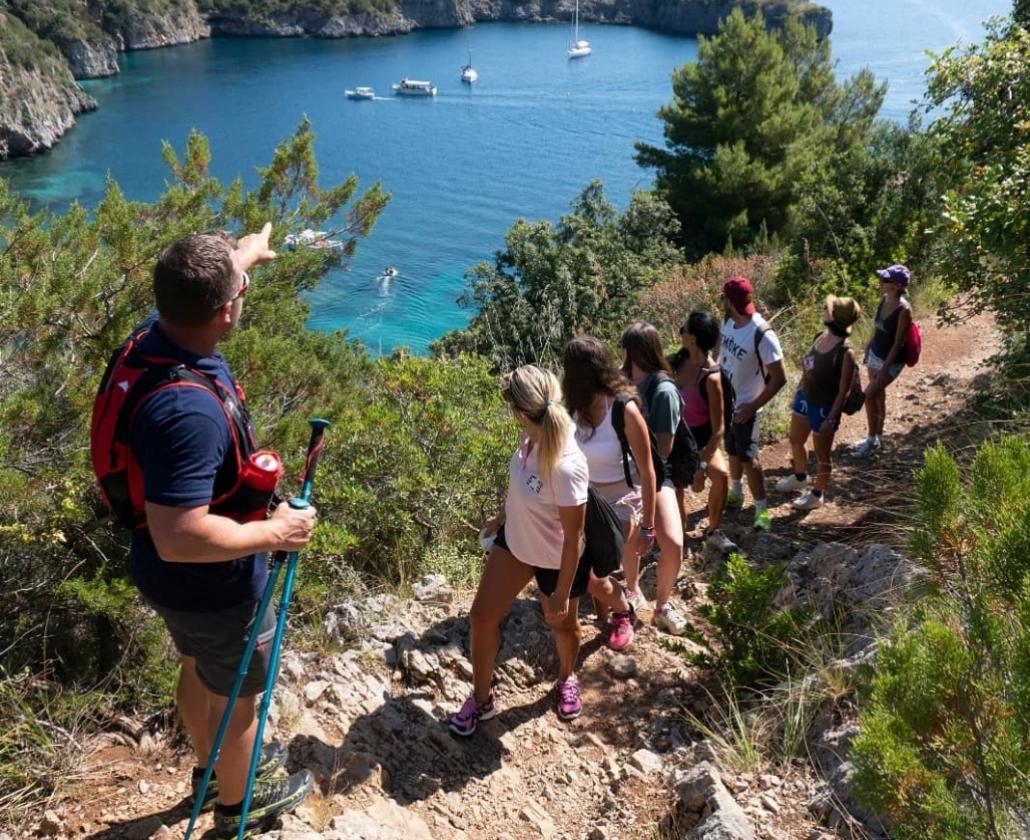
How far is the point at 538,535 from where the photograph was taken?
10.5 feet

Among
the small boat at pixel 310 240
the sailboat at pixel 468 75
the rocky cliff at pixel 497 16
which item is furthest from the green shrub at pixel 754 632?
the rocky cliff at pixel 497 16

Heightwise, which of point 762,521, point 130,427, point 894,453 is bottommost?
point 894,453

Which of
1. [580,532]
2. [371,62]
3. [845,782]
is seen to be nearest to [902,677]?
[845,782]

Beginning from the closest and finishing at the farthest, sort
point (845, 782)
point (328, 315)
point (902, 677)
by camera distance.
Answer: point (902, 677) → point (845, 782) → point (328, 315)

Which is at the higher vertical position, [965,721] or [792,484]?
[965,721]

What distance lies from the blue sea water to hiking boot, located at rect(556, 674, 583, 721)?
21469mm

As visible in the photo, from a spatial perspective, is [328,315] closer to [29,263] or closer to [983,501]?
[29,263]

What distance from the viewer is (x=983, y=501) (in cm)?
203

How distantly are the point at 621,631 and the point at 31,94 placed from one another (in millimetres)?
55836

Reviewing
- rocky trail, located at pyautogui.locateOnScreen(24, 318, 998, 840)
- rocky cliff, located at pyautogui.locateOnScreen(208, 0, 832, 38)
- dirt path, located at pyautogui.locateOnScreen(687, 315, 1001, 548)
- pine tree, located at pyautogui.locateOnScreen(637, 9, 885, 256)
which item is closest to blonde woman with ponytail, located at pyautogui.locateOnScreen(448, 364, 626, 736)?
rocky trail, located at pyautogui.locateOnScreen(24, 318, 998, 840)

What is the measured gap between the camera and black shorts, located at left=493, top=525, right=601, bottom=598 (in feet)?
10.8

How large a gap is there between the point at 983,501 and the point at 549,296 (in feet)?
48.7

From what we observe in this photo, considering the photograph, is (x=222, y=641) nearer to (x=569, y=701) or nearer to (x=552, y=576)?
(x=552, y=576)

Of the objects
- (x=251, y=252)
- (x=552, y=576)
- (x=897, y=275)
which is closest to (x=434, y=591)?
(x=552, y=576)
